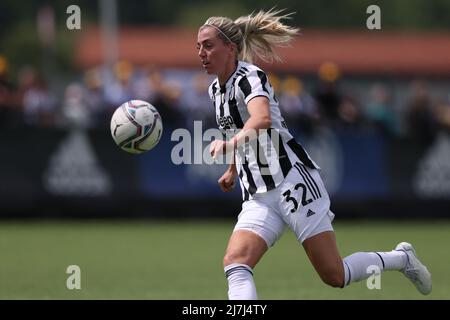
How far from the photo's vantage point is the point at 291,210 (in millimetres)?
7406

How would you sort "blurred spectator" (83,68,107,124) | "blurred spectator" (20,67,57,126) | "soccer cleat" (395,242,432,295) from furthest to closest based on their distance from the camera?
"blurred spectator" (20,67,57,126), "blurred spectator" (83,68,107,124), "soccer cleat" (395,242,432,295)

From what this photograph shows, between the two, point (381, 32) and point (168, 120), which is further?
point (381, 32)

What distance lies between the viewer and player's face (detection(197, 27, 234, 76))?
7.47 meters

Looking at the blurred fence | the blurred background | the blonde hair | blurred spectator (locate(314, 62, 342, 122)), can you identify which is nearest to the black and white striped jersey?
the blonde hair

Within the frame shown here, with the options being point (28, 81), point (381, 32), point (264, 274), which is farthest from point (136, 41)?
point (264, 274)

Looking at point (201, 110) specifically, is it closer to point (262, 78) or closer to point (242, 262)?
point (262, 78)

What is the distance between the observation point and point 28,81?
19.6 metres

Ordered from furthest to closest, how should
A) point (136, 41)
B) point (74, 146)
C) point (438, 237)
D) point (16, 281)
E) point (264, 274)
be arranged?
1. point (136, 41)
2. point (74, 146)
3. point (438, 237)
4. point (264, 274)
5. point (16, 281)

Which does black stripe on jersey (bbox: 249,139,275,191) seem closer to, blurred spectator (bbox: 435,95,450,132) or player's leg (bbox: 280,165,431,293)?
player's leg (bbox: 280,165,431,293)

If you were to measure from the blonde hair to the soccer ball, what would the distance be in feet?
2.73

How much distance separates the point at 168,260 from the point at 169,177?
5.09m

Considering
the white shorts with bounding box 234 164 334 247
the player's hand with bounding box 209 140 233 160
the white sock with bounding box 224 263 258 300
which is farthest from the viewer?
the white shorts with bounding box 234 164 334 247

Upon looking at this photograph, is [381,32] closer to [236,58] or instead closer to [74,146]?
[74,146]

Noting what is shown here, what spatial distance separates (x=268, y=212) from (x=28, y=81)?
12.9m
